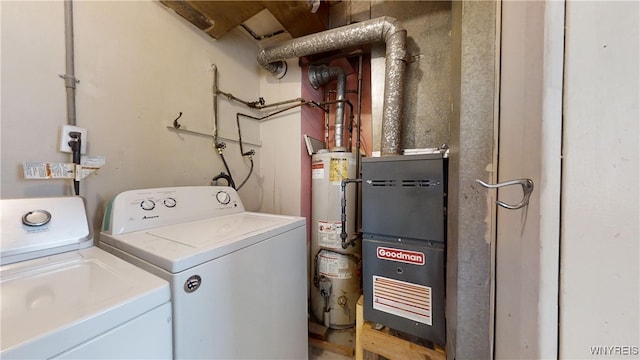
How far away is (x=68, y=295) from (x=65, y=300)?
0.09 ft

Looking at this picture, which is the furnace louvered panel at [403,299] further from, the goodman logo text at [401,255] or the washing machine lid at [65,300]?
the washing machine lid at [65,300]

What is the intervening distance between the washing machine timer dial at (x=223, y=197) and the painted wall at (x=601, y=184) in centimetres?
137

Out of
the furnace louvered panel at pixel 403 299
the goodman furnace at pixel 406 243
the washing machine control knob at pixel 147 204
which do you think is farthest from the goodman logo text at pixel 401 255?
the washing machine control knob at pixel 147 204

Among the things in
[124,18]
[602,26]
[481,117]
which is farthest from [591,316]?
[124,18]

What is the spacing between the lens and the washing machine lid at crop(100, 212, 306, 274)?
0.62 meters

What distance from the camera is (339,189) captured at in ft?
5.09

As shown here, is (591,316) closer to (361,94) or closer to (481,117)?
(481,117)

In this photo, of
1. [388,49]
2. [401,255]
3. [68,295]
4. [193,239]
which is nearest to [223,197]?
[193,239]

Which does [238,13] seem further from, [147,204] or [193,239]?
[193,239]

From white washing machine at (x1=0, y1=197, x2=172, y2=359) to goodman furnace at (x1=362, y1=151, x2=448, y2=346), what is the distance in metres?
0.81

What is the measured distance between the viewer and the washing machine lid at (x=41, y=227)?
2.08ft

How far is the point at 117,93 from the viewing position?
107 cm

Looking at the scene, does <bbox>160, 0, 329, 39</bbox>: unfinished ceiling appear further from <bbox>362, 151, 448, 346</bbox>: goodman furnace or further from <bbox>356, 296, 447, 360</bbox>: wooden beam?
<bbox>356, 296, 447, 360</bbox>: wooden beam

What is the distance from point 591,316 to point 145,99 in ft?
5.76
